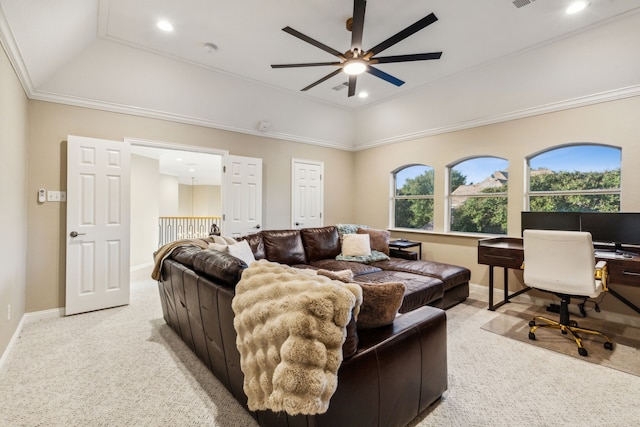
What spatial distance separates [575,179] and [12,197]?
242 inches

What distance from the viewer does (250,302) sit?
56.6 inches

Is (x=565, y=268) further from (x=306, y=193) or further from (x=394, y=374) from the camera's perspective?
(x=306, y=193)

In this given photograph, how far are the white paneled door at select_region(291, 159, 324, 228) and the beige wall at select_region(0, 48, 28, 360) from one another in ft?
11.6

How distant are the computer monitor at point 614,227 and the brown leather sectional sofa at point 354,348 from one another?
1957 mm

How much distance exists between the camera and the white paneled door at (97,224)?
3387mm

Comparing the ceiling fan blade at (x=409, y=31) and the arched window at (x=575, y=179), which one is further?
the arched window at (x=575, y=179)

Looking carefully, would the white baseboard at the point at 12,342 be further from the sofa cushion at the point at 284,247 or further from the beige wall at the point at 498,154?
the beige wall at the point at 498,154

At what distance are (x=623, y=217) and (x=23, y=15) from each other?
558cm

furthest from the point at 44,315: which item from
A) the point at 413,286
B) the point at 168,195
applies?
the point at 168,195

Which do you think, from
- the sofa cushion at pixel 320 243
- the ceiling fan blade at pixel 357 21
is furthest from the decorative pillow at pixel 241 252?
the ceiling fan blade at pixel 357 21

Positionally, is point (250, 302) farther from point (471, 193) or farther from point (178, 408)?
point (471, 193)

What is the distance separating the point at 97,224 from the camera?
3.54 meters

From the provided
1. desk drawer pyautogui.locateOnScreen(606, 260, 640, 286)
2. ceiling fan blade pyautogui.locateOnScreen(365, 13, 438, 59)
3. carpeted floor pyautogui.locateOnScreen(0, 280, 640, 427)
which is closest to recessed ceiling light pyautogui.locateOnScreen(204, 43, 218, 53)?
ceiling fan blade pyautogui.locateOnScreen(365, 13, 438, 59)

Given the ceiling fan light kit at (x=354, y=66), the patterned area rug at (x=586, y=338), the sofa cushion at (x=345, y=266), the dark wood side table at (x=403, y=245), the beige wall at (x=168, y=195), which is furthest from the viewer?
the beige wall at (x=168, y=195)
